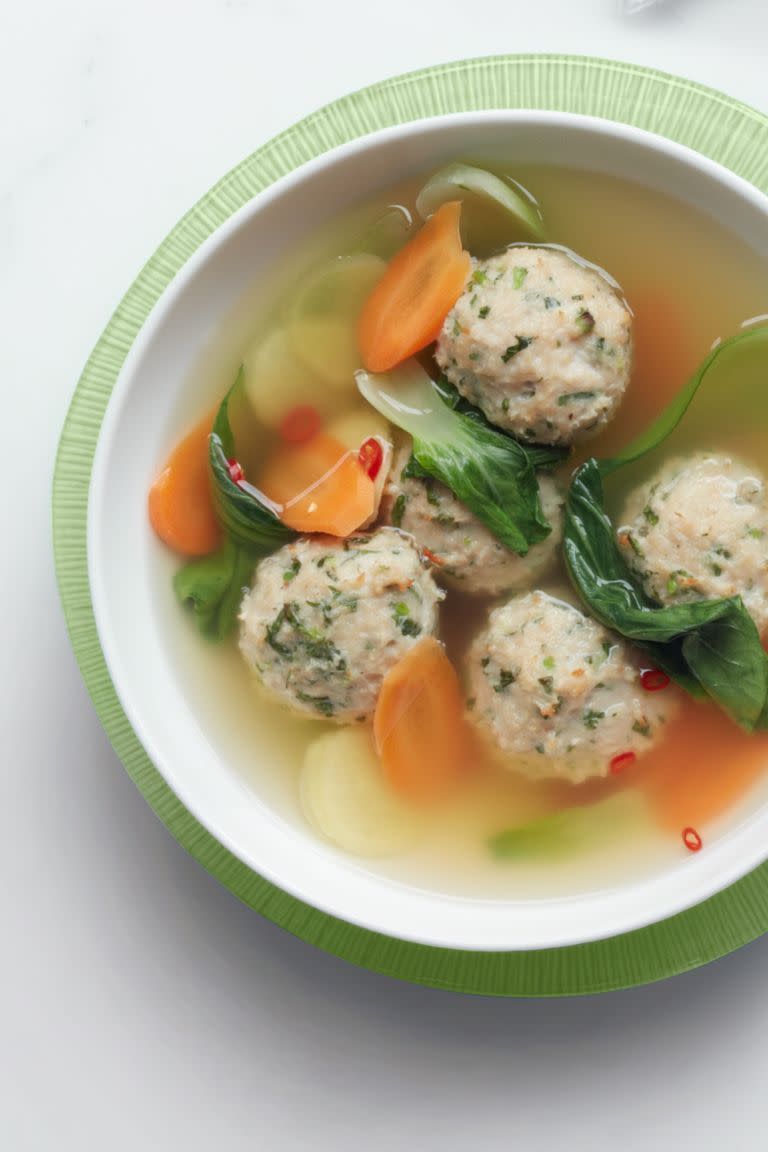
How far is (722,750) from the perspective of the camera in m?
2.12

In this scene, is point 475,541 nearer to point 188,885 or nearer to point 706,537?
point 706,537

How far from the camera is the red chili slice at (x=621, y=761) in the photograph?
2101 mm

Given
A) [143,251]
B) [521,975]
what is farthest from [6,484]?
[521,975]

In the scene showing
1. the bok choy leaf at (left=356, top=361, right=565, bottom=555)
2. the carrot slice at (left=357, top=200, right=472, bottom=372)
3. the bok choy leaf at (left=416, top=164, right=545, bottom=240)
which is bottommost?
the bok choy leaf at (left=356, top=361, right=565, bottom=555)

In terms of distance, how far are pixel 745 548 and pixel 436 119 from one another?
35.2 inches

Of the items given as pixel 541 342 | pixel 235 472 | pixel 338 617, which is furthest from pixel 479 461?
pixel 235 472

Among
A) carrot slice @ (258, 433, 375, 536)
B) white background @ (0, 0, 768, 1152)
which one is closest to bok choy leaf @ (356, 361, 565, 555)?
carrot slice @ (258, 433, 375, 536)

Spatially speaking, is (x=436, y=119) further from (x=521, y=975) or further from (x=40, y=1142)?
(x=40, y=1142)

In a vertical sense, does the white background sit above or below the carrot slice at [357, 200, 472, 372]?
below

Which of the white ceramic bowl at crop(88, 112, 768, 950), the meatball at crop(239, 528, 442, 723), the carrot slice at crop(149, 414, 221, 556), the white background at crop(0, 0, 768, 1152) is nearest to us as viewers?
the white ceramic bowl at crop(88, 112, 768, 950)

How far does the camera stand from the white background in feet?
7.68

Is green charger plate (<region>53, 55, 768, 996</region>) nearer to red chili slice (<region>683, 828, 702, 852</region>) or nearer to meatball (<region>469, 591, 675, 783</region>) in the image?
red chili slice (<region>683, 828, 702, 852</region>)

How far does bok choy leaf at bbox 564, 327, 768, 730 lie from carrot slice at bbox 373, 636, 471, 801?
0.32m

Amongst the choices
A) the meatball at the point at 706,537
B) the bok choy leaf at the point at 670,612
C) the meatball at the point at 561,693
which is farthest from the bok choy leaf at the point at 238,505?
the meatball at the point at 706,537
